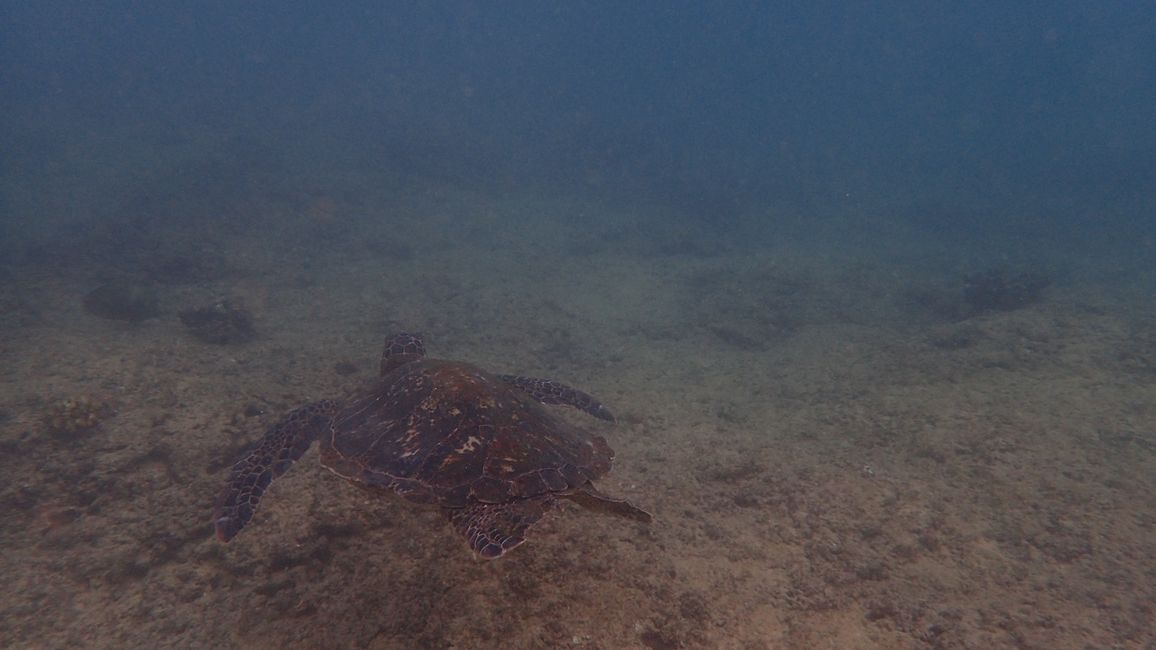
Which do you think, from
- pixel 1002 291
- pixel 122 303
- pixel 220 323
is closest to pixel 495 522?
pixel 220 323

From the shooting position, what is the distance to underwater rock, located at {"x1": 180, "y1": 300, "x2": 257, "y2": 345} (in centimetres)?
898

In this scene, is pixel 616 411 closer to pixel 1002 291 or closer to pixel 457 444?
pixel 457 444

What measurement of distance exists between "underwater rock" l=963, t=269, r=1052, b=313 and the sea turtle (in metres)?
14.2

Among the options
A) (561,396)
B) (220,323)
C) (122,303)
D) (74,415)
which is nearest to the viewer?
(74,415)

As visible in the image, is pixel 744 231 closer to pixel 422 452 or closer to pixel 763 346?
pixel 763 346

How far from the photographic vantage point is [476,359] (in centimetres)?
938

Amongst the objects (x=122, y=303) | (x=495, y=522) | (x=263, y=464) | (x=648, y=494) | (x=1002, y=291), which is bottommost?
(x=122, y=303)

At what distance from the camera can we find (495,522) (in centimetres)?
328

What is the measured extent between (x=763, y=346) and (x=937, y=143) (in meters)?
88.3

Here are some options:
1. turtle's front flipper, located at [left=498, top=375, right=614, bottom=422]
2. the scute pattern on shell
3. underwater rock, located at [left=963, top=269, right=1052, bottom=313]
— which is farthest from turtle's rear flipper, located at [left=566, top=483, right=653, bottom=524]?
underwater rock, located at [left=963, top=269, right=1052, bottom=313]

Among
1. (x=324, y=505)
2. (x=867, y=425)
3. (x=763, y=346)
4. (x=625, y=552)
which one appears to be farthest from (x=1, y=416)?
(x=763, y=346)

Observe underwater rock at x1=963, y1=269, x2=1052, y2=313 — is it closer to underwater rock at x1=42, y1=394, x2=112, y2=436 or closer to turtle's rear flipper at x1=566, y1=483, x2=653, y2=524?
turtle's rear flipper at x1=566, y1=483, x2=653, y2=524

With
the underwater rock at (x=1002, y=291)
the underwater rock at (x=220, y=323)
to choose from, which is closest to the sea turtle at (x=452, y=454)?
the underwater rock at (x=220, y=323)

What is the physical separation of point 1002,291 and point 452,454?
16.4 meters
